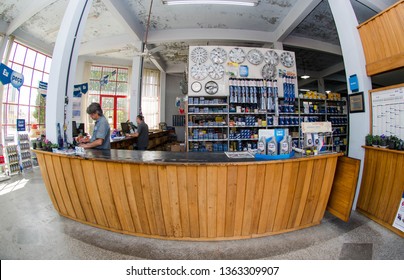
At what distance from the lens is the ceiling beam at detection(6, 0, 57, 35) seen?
4.71 metres

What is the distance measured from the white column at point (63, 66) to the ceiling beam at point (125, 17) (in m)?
1.77

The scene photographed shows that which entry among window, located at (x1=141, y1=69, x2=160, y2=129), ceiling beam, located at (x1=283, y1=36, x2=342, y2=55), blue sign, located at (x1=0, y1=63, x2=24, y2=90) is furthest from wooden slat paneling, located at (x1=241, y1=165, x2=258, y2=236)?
window, located at (x1=141, y1=69, x2=160, y2=129)

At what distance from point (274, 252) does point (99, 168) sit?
216 cm

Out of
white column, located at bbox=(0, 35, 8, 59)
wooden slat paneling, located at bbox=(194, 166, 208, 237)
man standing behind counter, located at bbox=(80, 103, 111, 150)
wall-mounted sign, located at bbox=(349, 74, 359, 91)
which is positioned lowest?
wooden slat paneling, located at bbox=(194, 166, 208, 237)

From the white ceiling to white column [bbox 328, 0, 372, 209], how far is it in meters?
1.97

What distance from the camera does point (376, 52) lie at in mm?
2662

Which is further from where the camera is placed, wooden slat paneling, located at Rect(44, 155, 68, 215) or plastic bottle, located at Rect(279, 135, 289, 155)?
wooden slat paneling, located at Rect(44, 155, 68, 215)

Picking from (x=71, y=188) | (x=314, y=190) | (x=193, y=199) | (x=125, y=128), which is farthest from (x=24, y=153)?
(x=314, y=190)

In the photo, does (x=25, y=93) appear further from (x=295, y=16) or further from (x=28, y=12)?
(x=295, y=16)

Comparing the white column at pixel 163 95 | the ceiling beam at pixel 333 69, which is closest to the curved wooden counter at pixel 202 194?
the white column at pixel 163 95

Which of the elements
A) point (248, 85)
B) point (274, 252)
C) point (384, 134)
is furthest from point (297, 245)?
point (248, 85)

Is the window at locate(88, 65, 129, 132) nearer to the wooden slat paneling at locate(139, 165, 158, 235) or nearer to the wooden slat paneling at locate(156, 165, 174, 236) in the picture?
the wooden slat paneling at locate(139, 165, 158, 235)

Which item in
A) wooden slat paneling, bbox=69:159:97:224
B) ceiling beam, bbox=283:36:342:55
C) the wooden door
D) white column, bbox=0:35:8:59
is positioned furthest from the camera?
ceiling beam, bbox=283:36:342:55

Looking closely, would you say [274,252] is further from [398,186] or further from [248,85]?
[248,85]
